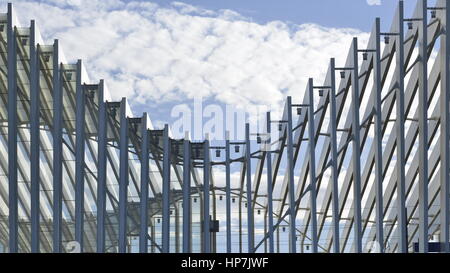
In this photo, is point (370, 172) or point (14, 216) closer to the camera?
point (14, 216)

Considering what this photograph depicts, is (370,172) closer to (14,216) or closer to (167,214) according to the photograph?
(167,214)

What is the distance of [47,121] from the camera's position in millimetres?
19062

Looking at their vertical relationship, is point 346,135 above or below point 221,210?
above

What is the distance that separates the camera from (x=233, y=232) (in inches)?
758

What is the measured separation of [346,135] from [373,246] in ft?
9.76

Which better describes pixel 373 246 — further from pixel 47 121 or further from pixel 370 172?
pixel 47 121

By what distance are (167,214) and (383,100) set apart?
18.8ft
